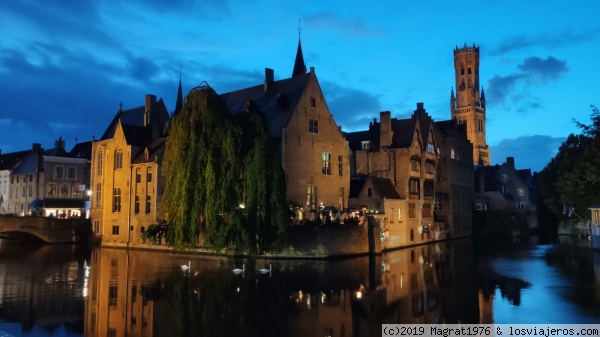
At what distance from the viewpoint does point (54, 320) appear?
17.8 meters

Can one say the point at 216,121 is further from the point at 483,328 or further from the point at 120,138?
the point at 483,328

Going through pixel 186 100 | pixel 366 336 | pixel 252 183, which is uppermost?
pixel 186 100

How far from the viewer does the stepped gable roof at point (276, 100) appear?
47156mm

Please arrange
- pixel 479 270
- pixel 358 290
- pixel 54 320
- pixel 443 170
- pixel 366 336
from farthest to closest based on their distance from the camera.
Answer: pixel 443 170 < pixel 479 270 < pixel 358 290 < pixel 54 320 < pixel 366 336

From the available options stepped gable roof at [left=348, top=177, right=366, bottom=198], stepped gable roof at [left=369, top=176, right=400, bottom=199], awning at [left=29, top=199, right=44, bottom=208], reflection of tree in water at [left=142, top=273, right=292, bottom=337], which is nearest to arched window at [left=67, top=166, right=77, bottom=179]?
awning at [left=29, top=199, right=44, bottom=208]

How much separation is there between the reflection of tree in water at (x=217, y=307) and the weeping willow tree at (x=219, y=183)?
10.2 m

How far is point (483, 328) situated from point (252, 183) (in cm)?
2400

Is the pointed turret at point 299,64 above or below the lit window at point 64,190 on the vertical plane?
above

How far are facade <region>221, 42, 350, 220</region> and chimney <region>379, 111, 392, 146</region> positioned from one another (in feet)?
21.7

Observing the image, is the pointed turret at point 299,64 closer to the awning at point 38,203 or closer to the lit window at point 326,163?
the lit window at point 326,163

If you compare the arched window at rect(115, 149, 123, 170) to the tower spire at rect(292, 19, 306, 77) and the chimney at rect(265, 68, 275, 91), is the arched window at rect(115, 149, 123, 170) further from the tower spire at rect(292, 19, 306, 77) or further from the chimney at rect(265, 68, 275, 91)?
the tower spire at rect(292, 19, 306, 77)

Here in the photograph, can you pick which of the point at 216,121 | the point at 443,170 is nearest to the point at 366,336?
the point at 216,121

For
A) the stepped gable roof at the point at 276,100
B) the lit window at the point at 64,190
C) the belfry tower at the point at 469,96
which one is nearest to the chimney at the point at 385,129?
the stepped gable roof at the point at 276,100

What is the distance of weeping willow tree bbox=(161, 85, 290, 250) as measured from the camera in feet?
123
